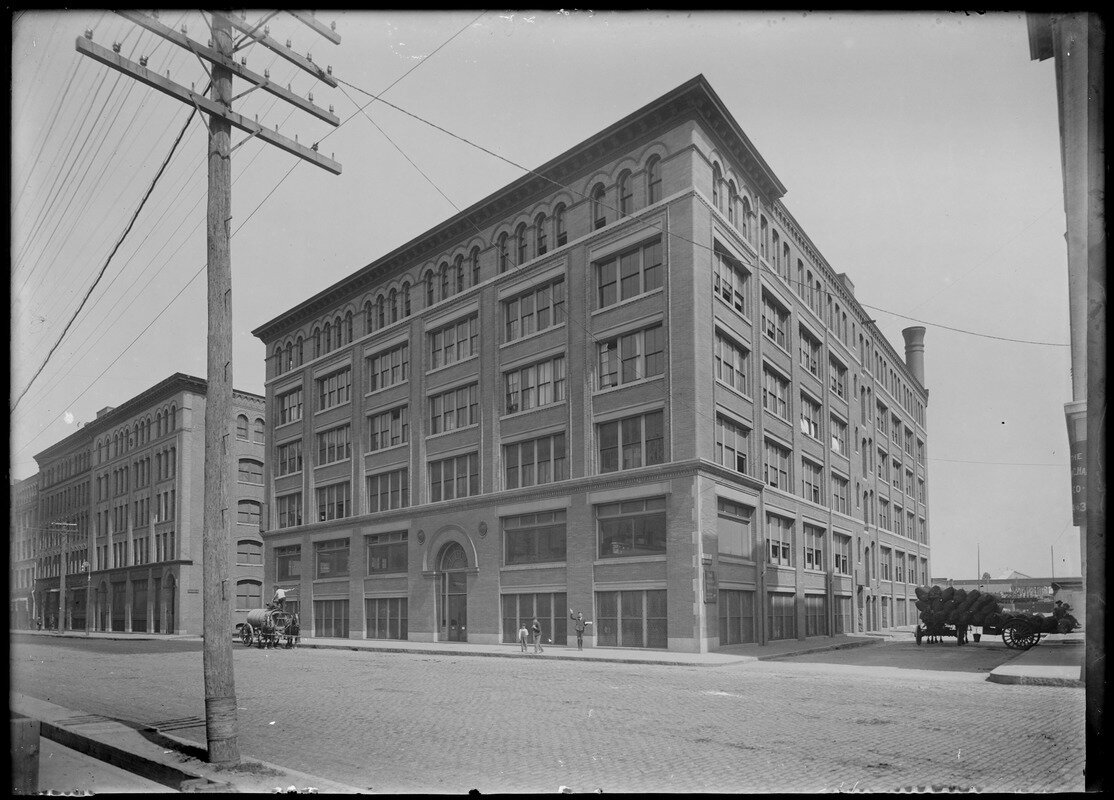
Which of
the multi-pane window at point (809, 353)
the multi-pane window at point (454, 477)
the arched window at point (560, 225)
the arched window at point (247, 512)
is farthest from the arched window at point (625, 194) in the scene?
the arched window at point (247, 512)

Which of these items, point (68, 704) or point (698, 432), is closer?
point (68, 704)

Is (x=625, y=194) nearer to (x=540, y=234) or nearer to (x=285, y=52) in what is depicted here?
(x=540, y=234)

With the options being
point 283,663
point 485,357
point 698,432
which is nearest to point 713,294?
point 698,432

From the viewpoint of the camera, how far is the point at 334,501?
53.8m

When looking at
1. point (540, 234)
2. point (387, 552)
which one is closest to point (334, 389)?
point (387, 552)

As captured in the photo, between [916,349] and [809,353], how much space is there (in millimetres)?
43082

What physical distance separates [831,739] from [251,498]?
204 ft

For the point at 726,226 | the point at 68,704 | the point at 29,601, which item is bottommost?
the point at 29,601

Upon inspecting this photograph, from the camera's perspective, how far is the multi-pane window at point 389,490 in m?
48.1

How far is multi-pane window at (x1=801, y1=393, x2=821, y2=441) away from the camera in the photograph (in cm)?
4631

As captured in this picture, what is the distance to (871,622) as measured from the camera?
188 ft

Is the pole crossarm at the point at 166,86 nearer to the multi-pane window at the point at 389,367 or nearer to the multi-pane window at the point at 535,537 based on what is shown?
the multi-pane window at the point at 535,537

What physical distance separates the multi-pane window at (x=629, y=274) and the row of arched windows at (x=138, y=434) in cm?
3805

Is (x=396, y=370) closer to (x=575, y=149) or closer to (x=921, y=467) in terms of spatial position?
(x=575, y=149)
